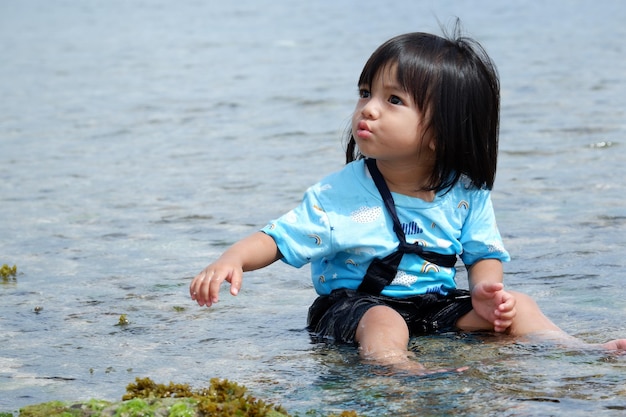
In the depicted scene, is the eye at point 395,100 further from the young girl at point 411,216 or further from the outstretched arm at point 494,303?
the outstretched arm at point 494,303

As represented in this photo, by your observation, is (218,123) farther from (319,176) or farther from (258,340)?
(258,340)

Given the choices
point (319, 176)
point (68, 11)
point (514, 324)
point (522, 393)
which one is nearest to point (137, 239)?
point (319, 176)

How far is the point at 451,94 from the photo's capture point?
410cm

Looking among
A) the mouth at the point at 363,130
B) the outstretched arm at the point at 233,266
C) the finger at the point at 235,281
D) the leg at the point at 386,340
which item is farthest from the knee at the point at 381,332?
the mouth at the point at 363,130

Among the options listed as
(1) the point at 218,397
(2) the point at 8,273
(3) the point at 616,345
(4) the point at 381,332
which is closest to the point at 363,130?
(4) the point at 381,332

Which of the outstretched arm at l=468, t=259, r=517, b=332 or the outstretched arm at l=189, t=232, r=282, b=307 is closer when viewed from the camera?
the outstretched arm at l=189, t=232, r=282, b=307

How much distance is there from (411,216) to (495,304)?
47cm

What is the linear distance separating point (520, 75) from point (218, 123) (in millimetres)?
3779

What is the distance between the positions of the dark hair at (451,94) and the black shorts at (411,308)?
0.43 metres

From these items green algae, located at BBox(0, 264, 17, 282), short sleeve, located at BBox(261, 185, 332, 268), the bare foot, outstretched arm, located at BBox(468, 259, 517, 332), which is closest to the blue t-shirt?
short sleeve, located at BBox(261, 185, 332, 268)

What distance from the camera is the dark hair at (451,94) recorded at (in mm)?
4051

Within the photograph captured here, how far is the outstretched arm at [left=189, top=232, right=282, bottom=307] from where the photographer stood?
3555 mm

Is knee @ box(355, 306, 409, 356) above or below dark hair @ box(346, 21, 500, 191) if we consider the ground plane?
below

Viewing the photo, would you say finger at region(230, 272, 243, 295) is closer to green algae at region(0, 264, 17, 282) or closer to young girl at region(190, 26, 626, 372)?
young girl at region(190, 26, 626, 372)
